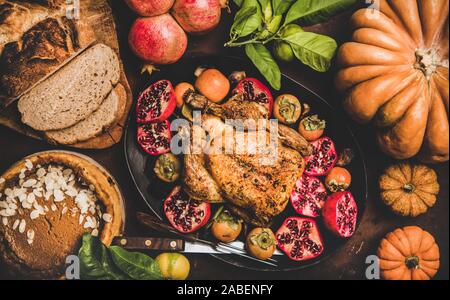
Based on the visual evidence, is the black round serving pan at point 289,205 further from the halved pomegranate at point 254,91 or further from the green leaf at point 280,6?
the green leaf at point 280,6

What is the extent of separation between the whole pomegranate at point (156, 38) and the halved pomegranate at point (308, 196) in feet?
3.14

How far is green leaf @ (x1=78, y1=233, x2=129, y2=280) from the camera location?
1.94 metres

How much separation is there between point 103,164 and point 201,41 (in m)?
0.87

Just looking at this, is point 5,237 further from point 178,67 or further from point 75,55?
point 178,67

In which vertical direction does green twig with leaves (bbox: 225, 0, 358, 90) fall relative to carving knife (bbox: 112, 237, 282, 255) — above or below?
above

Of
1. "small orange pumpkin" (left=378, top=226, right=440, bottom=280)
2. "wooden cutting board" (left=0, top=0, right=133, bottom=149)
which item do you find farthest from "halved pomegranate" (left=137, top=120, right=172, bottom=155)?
"small orange pumpkin" (left=378, top=226, right=440, bottom=280)

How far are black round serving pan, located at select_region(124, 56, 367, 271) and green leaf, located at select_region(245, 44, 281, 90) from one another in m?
0.10

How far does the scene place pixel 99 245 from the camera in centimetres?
196

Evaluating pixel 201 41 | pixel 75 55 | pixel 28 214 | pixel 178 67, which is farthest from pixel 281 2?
pixel 28 214

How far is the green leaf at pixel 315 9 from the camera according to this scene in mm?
1938

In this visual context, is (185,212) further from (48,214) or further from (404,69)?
(404,69)

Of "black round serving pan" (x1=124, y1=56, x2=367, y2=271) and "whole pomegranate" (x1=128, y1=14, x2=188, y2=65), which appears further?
"black round serving pan" (x1=124, y1=56, x2=367, y2=271)

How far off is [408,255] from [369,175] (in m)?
0.47

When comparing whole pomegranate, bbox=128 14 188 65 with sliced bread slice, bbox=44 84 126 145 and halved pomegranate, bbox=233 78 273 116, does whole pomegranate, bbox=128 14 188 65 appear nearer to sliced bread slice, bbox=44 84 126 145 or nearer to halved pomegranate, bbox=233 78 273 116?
sliced bread slice, bbox=44 84 126 145
